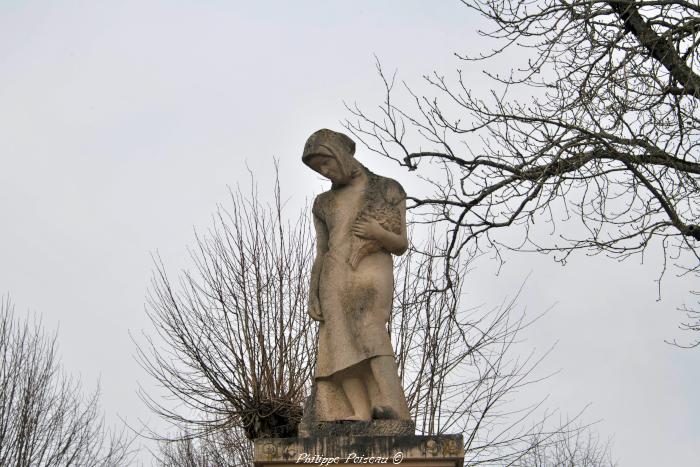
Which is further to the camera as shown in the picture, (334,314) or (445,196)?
(445,196)

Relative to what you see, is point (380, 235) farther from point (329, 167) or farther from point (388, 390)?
point (388, 390)

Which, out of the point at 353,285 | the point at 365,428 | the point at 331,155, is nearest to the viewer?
the point at 365,428

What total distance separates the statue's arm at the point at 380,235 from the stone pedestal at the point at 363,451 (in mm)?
1431

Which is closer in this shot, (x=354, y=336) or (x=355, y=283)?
(x=354, y=336)

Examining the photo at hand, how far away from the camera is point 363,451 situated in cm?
801

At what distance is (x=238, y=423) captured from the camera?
16.5 m

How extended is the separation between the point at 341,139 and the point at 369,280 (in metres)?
1.07

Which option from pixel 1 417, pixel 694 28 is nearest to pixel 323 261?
pixel 694 28

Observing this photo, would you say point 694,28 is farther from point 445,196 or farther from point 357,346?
point 357,346

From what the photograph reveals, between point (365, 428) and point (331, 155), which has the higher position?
point (331, 155)

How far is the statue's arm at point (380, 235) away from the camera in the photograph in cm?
867

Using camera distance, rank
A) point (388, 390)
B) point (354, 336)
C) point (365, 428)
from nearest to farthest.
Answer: point (365, 428) → point (388, 390) → point (354, 336)

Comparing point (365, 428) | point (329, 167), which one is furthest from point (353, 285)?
point (365, 428)

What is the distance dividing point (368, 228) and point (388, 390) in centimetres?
116
